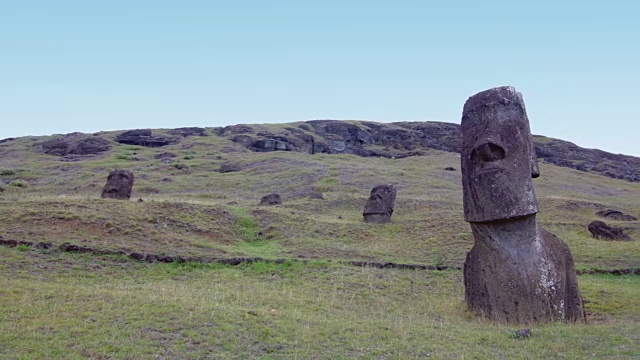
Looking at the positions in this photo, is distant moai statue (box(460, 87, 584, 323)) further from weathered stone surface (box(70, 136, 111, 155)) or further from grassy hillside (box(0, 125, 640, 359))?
weathered stone surface (box(70, 136, 111, 155))

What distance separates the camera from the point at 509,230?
13023mm

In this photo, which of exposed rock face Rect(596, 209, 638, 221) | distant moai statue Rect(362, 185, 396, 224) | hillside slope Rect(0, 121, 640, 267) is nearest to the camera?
hillside slope Rect(0, 121, 640, 267)

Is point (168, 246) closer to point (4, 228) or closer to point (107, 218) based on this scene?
point (107, 218)

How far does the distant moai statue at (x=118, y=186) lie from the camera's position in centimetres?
3123

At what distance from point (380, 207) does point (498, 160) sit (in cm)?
1886

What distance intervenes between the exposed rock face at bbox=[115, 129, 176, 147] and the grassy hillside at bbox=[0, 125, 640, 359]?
2631 inches

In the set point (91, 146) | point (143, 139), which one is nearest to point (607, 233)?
point (91, 146)

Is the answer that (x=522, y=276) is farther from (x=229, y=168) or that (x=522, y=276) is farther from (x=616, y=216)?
(x=229, y=168)

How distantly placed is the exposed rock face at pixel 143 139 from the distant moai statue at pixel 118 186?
70.5 meters

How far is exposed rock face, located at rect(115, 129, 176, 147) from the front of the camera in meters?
101

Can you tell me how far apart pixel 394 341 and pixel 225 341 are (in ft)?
8.96

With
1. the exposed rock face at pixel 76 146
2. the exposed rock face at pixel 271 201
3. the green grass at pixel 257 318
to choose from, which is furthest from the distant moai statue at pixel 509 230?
the exposed rock face at pixel 76 146

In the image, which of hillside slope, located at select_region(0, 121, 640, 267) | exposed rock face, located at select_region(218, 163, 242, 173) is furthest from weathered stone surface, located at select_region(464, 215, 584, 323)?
exposed rock face, located at select_region(218, 163, 242, 173)

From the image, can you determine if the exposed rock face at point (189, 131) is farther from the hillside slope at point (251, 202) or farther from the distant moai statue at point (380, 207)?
the distant moai statue at point (380, 207)
